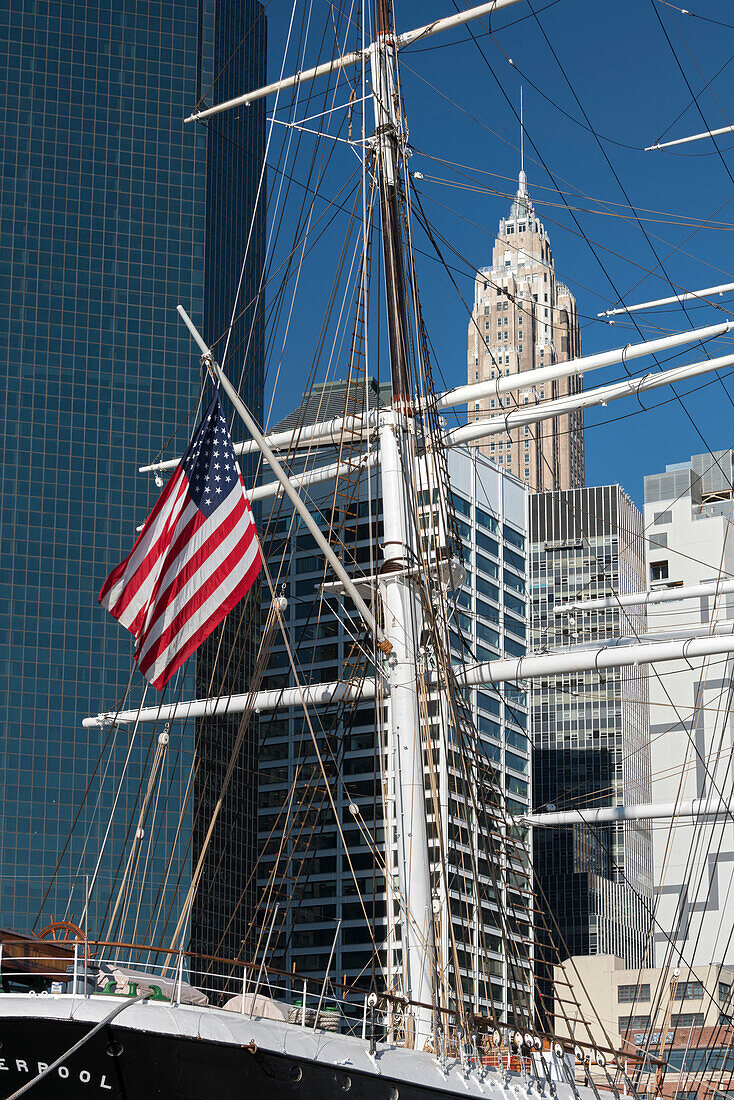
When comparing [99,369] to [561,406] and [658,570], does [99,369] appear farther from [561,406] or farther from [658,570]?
[561,406]

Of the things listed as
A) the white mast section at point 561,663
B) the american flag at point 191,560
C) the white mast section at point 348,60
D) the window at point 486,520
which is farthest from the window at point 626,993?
the american flag at point 191,560

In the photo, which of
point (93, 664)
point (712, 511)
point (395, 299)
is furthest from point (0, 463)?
point (395, 299)

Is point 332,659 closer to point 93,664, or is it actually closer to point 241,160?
point 93,664

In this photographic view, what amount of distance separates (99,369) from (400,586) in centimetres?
7450

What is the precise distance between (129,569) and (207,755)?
5803 cm

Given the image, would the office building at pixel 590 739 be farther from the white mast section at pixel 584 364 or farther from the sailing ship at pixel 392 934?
the sailing ship at pixel 392 934

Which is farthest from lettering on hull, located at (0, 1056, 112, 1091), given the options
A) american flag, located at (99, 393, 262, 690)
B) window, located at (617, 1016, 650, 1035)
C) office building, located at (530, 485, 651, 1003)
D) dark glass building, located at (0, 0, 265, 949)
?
office building, located at (530, 485, 651, 1003)

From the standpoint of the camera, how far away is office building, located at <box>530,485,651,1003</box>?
12094cm

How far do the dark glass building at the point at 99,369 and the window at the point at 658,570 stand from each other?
33720 mm

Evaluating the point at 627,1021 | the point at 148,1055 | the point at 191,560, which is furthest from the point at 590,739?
the point at 148,1055

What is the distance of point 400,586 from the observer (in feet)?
93.6

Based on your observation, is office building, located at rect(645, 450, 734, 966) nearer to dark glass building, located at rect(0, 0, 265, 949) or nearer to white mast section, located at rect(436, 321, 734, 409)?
dark glass building, located at rect(0, 0, 265, 949)

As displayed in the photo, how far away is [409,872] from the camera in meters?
26.1

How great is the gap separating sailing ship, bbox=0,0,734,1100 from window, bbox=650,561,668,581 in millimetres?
80167
